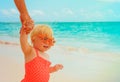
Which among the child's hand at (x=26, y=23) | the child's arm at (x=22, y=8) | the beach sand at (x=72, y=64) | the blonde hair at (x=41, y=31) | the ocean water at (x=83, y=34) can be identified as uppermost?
the child's arm at (x=22, y=8)

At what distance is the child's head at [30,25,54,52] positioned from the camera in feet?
4.43

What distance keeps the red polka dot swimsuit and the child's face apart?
0.10ft

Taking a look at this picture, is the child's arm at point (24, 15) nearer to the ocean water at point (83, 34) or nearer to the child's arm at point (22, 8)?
the child's arm at point (22, 8)

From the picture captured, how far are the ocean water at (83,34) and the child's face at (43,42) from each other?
0.44 ft

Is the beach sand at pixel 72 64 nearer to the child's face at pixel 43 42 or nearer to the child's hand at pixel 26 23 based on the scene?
the child's face at pixel 43 42

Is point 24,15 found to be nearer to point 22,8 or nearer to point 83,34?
point 22,8

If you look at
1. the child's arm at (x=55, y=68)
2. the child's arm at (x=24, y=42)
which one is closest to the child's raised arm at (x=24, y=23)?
the child's arm at (x=24, y=42)

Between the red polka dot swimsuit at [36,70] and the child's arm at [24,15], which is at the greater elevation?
the child's arm at [24,15]

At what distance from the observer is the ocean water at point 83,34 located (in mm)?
1504

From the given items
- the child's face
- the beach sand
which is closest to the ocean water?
the beach sand

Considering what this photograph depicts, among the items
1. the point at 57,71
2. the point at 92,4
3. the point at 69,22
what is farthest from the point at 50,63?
the point at 92,4

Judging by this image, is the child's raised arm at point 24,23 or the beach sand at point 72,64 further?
the beach sand at point 72,64

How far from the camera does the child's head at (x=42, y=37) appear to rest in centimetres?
135

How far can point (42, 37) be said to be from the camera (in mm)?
1348
